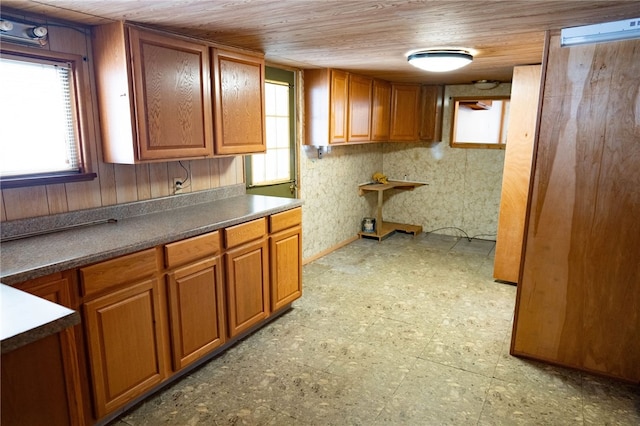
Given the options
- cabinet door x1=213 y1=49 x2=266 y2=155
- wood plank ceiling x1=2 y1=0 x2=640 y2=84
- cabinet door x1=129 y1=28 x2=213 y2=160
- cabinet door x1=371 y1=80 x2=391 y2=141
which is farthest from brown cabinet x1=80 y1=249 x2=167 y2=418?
cabinet door x1=371 y1=80 x2=391 y2=141

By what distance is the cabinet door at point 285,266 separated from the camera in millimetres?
3020

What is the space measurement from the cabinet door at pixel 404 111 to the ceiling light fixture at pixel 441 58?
2.06m

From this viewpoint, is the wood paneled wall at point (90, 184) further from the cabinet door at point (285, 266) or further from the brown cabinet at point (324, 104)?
the brown cabinet at point (324, 104)

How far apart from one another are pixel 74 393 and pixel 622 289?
8.95ft

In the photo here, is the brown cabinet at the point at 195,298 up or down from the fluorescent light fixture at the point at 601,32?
down

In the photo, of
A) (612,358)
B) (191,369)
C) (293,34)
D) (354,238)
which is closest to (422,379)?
(612,358)

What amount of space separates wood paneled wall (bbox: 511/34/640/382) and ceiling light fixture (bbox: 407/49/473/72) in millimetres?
818

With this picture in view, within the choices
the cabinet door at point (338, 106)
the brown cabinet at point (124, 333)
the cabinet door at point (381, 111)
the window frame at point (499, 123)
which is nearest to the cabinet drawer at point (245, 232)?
the brown cabinet at point (124, 333)

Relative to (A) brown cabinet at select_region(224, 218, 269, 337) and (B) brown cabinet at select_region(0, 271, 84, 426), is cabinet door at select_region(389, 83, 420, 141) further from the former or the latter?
(B) brown cabinet at select_region(0, 271, 84, 426)

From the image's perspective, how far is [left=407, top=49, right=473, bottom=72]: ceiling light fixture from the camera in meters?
3.02

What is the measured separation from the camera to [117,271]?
1.92 meters

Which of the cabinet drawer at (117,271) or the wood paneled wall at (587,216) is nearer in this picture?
the cabinet drawer at (117,271)

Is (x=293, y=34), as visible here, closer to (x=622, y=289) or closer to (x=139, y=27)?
(x=139, y=27)

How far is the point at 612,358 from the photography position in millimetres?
2424
